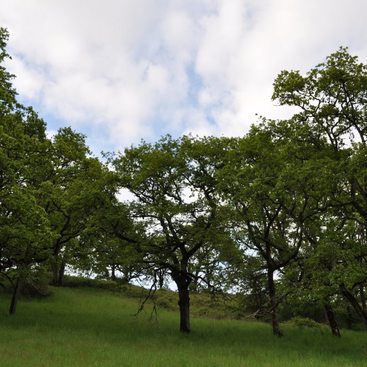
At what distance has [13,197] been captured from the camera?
21.2 metres

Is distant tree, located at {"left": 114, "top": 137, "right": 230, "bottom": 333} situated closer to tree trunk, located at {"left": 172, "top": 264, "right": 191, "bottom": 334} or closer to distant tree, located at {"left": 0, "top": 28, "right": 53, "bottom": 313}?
tree trunk, located at {"left": 172, "top": 264, "right": 191, "bottom": 334}

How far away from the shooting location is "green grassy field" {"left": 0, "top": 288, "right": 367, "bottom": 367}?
17406 mm

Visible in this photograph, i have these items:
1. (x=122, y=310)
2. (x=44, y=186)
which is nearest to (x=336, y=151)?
(x=44, y=186)

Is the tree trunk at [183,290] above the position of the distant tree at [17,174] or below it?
below

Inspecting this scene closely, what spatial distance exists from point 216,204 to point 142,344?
11155 millimetres

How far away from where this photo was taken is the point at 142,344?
23.6 metres

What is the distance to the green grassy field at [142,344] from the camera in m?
17.4

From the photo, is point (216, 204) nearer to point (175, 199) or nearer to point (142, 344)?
point (175, 199)

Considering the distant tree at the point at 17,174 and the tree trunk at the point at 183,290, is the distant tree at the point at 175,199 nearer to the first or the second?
the tree trunk at the point at 183,290

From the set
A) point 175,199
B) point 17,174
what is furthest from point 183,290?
point 17,174

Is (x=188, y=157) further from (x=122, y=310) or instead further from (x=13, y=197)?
(x=122, y=310)

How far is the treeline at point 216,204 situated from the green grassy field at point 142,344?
7.88 ft

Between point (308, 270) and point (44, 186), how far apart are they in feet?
57.2

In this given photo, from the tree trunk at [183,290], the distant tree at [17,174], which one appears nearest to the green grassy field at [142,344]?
the tree trunk at [183,290]
